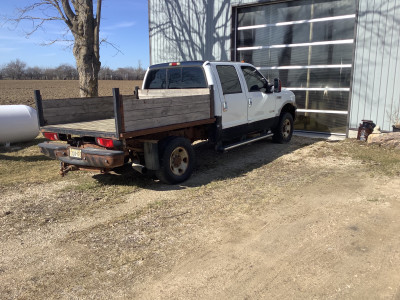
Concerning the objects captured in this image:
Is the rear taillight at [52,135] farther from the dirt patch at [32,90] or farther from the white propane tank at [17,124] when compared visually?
the dirt patch at [32,90]

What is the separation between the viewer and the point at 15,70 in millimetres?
91000

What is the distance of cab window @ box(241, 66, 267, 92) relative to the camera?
7355 millimetres

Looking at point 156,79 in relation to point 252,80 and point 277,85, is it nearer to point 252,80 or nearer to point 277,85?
point 252,80

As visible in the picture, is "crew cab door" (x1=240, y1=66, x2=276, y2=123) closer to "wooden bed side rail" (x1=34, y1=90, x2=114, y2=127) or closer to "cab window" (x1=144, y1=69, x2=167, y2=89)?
"cab window" (x1=144, y1=69, x2=167, y2=89)

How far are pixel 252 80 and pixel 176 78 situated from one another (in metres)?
1.78

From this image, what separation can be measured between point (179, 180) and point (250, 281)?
2.96 meters

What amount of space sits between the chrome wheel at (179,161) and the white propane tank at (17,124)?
18.2ft

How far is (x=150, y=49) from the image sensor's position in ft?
44.2

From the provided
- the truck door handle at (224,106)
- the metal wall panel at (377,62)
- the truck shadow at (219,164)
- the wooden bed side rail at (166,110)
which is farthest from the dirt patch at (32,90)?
the metal wall panel at (377,62)

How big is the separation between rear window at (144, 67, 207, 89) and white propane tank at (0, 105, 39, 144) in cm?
409

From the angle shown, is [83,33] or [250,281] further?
[83,33]

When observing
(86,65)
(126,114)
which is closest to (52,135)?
(126,114)

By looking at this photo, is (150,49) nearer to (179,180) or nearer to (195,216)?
(179,180)


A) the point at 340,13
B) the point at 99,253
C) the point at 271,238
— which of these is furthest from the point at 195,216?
the point at 340,13
